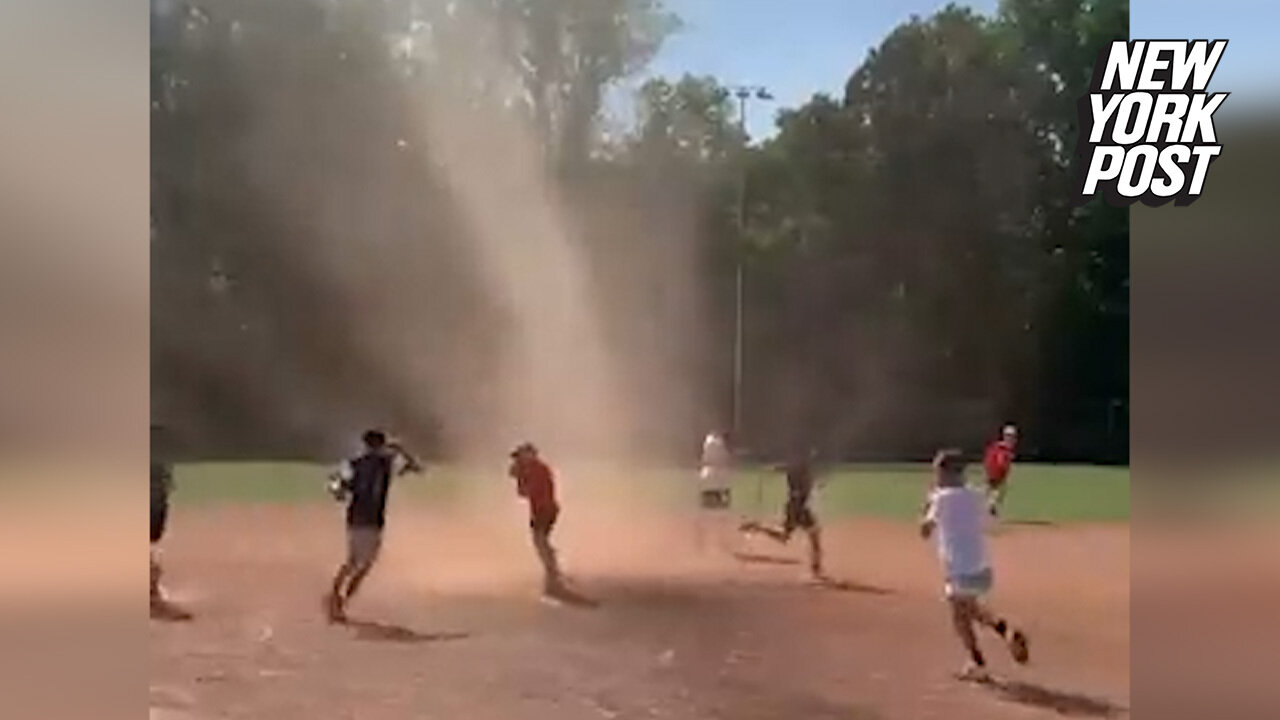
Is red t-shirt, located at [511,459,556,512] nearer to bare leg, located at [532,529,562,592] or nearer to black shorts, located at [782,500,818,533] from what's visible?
bare leg, located at [532,529,562,592]

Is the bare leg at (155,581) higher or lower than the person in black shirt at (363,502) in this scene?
lower

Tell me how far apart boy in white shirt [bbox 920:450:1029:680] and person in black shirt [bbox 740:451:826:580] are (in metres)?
0.25

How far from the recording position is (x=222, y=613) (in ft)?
14.4

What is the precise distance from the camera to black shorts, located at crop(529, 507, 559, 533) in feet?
14.3

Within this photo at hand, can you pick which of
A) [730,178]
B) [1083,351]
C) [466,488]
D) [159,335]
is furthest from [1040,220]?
[159,335]

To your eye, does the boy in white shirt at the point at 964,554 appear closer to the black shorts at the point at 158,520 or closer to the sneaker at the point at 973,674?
the sneaker at the point at 973,674

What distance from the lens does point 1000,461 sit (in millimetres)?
4301

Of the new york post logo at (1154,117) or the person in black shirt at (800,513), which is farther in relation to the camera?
the person in black shirt at (800,513)

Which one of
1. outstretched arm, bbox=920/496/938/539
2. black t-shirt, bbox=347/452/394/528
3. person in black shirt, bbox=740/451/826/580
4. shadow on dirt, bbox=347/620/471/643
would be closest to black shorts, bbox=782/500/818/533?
person in black shirt, bbox=740/451/826/580

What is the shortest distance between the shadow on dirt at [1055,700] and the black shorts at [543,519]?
108 centimetres

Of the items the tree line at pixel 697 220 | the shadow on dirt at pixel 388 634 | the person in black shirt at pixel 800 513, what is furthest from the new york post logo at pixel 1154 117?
the shadow on dirt at pixel 388 634

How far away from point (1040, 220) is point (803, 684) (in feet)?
3.95

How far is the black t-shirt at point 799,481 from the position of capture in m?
4.31

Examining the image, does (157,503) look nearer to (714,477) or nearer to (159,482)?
(159,482)
